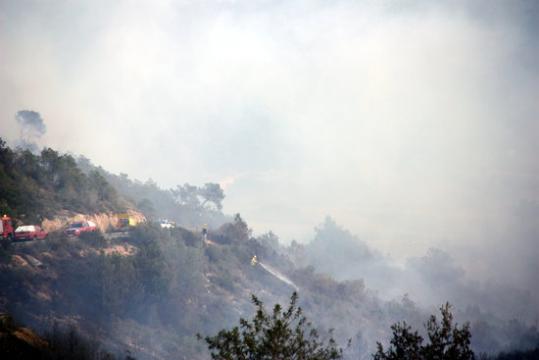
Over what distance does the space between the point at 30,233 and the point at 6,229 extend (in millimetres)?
3097

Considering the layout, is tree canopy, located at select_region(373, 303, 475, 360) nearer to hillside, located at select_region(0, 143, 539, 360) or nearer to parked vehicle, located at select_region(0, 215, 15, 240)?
hillside, located at select_region(0, 143, 539, 360)

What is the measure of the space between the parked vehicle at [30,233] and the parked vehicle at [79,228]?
13.2 feet

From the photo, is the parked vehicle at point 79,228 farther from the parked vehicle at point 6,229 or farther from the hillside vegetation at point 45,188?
the parked vehicle at point 6,229

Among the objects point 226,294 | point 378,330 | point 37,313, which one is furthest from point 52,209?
point 378,330

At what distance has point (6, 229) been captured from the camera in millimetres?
49469

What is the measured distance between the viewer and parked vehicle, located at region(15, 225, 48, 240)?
51.2 m

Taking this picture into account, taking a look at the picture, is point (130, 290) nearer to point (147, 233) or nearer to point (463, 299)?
point (147, 233)

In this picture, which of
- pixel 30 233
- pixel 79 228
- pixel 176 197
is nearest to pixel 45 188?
pixel 79 228

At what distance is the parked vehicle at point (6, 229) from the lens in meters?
49.0

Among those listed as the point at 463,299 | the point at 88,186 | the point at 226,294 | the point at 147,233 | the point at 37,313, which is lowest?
the point at 37,313

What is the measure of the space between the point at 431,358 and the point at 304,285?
7635cm

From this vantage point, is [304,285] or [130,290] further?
[304,285]

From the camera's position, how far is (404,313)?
109m

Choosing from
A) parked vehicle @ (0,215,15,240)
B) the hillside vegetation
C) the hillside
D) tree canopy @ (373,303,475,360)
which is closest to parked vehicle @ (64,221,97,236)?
the hillside
